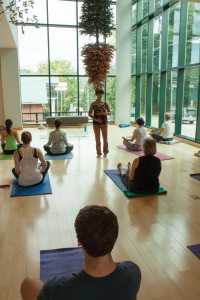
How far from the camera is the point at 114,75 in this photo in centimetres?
1141

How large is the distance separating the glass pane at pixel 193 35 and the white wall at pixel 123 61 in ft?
13.1

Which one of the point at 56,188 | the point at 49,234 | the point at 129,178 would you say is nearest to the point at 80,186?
the point at 56,188

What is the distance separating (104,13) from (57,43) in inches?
113

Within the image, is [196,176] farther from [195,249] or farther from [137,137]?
[195,249]

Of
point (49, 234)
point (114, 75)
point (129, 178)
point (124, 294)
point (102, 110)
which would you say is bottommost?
point (49, 234)

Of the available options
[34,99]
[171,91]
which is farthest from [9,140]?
[34,99]

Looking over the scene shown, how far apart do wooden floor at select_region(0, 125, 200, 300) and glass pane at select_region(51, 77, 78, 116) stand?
664cm

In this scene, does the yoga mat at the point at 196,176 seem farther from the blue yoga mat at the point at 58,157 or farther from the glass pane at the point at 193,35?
the glass pane at the point at 193,35

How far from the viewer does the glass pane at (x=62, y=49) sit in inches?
422

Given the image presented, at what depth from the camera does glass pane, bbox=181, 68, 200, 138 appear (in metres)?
7.13

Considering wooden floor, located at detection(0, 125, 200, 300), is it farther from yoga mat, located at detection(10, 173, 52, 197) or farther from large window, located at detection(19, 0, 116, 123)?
large window, located at detection(19, 0, 116, 123)

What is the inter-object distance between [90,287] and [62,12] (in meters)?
11.2

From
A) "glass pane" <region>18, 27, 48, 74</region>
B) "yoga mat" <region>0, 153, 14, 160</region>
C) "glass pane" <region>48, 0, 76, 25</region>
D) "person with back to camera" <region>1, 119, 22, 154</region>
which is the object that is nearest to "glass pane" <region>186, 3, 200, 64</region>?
"person with back to camera" <region>1, 119, 22, 154</region>

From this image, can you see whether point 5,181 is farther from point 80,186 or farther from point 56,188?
point 80,186
